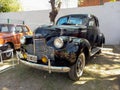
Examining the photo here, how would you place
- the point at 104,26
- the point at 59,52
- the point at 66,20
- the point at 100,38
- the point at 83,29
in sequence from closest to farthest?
the point at 59,52 → the point at 83,29 → the point at 66,20 → the point at 100,38 → the point at 104,26

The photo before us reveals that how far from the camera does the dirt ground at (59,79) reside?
492 centimetres

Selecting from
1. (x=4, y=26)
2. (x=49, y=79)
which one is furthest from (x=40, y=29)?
(x=4, y=26)

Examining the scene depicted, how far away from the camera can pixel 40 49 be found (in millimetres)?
5207

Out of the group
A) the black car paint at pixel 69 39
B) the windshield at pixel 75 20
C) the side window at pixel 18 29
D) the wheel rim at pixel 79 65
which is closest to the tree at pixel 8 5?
the side window at pixel 18 29

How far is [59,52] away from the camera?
4887mm

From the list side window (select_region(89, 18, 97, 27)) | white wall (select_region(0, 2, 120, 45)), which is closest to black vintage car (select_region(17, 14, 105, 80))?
side window (select_region(89, 18, 97, 27))

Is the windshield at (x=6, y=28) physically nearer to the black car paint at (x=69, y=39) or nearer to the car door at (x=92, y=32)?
the black car paint at (x=69, y=39)

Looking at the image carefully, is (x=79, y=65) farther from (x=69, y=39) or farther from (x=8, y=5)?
(x=8, y=5)

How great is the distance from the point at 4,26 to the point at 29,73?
3540mm

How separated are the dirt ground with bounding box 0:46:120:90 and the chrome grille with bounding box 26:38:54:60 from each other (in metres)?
0.79

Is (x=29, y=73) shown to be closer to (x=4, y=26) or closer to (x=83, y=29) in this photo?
(x=83, y=29)

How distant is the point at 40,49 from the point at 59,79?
1.10m

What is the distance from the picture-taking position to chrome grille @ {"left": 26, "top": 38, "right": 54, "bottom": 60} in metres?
5.01

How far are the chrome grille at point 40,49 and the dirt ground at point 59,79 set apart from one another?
79 cm
